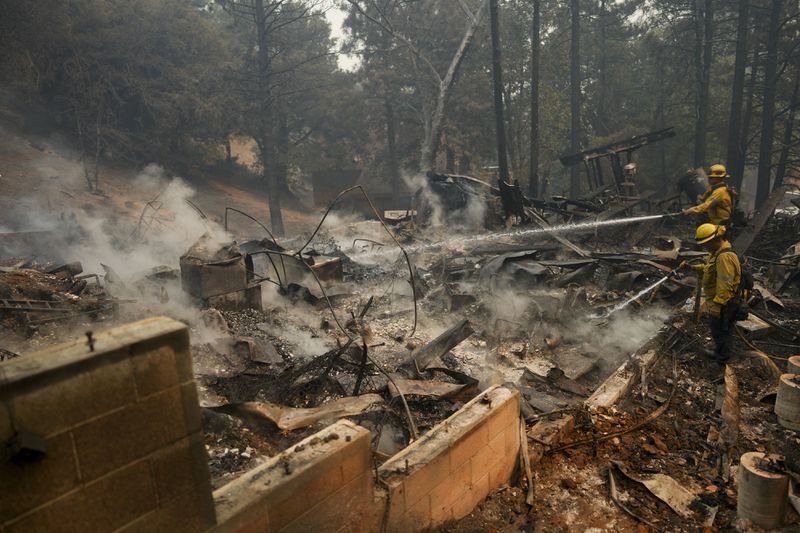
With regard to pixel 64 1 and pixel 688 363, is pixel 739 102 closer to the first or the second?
pixel 688 363

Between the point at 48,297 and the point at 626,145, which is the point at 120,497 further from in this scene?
the point at 626,145

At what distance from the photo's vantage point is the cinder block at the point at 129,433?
1919 mm

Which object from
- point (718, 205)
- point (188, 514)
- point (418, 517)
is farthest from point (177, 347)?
point (718, 205)

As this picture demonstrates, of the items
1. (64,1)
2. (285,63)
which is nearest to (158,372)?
(64,1)

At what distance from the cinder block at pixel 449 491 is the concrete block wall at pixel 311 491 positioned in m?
0.57

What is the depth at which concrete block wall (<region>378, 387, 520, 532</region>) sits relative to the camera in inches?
139

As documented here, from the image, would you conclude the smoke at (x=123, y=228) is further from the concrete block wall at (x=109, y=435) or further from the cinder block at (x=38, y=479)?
the cinder block at (x=38, y=479)

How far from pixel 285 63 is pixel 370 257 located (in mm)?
22324

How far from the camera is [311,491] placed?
2.88m

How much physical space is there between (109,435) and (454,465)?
8.47 ft

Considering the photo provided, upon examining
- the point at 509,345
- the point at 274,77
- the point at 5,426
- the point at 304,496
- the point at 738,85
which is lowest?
the point at 509,345

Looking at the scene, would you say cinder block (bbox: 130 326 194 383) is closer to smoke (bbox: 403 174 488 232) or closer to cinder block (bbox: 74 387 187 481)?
cinder block (bbox: 74 387 187 481)

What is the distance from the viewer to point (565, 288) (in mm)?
10289

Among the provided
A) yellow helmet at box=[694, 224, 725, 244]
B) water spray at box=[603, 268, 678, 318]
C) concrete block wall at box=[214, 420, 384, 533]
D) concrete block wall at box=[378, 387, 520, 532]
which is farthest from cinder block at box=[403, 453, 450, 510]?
water spray at box=[603, 268, 678, 318]
